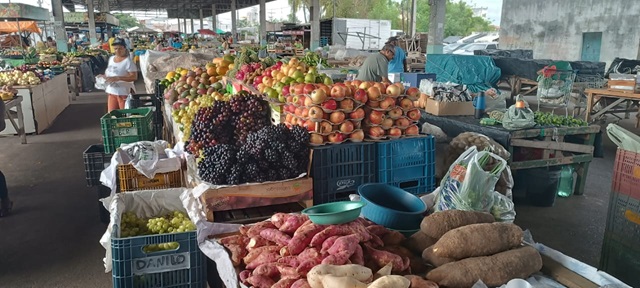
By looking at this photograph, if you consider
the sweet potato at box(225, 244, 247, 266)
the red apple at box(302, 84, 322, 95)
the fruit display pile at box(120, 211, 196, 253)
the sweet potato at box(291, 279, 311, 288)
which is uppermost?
the red apple at box(302, 84, 322, 95)

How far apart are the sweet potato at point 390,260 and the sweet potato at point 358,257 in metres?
0.06

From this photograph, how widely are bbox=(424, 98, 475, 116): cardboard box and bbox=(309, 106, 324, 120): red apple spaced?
126 inches

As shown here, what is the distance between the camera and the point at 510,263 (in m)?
1.88

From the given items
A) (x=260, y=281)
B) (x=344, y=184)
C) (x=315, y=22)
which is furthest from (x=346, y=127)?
(x=315, y=22)

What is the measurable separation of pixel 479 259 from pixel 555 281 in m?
0.42

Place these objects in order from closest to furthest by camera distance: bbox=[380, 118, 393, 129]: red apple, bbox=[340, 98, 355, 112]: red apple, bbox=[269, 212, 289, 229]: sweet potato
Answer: bbox=[269, 212, 289, 229]: sweet potato, bbox=[340, 98, 355, 112]: red apple, bbox=[380, 118, 393, 129]: red apple

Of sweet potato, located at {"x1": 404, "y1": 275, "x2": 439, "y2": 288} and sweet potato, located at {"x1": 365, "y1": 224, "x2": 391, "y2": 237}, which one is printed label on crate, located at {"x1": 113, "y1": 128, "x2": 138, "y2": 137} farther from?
sweet potato, located at {"x1": 404, "y1": 275, "x2": 439, "y2": 288}

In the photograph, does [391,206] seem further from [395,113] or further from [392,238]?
[395,113]

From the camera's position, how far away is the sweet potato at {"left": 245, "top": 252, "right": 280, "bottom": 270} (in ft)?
6.63

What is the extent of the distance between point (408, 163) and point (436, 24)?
1493 cm

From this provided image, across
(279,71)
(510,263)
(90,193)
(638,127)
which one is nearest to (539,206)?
(279,71)

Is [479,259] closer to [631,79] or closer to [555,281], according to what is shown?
[555,281]

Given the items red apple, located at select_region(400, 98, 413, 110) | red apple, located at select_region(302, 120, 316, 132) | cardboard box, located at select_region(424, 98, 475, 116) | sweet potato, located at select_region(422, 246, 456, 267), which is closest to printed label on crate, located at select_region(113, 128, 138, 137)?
red apple, located at select_region(302, 120, 316, 132)

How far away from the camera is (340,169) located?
331 cm
